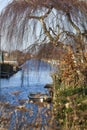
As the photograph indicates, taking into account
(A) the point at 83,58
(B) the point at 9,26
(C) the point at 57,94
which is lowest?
(C) the point at 57,94

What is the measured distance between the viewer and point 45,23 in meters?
8.03

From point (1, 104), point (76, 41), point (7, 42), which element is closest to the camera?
point (1, 104)

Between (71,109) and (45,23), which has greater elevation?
(45,23)

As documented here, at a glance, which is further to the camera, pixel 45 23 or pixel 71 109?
pixel 45 23

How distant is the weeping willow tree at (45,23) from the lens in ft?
24.4

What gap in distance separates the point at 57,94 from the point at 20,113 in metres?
4.69

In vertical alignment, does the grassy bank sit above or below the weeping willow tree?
below

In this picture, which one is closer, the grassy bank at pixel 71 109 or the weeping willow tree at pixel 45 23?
the grassy bank at pixel 71 109

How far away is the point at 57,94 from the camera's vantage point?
9.67m

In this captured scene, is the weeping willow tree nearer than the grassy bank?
No

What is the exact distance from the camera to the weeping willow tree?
292 inches

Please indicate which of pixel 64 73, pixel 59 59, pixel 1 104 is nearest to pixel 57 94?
pixel 64 73

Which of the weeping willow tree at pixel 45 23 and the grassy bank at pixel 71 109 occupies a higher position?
the weeping willow tree at pixel 45 23

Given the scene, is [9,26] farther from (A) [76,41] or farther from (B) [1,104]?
(B) [1,104]
